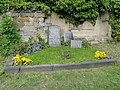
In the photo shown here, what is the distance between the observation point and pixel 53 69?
15.3 feet

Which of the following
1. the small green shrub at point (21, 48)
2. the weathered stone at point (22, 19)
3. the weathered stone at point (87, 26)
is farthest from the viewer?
A: the weathered stone at point (87, 26)

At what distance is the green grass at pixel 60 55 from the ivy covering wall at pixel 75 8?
1260 mm

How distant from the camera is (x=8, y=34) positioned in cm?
598

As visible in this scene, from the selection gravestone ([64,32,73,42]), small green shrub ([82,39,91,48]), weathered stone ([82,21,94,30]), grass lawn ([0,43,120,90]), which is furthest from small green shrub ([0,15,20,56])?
weathered stone ([82,21,94,30])

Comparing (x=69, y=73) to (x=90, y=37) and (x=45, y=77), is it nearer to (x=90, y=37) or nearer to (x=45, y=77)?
(x=45, y=77)

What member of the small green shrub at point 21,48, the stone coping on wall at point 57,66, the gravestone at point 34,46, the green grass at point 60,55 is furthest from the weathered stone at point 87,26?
the stone coping on wall at point 57,66

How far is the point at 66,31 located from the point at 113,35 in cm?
163

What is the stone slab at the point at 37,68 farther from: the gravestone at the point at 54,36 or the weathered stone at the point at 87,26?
the weathered stone at the point at 87,26

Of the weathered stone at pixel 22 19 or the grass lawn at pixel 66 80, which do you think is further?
the weathered stone at pixel 22 19

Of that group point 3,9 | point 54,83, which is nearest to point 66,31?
point 3,9

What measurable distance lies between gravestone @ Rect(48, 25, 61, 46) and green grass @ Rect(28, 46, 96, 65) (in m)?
0.31

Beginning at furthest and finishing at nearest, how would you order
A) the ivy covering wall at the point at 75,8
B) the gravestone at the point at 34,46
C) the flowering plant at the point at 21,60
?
the ivy covering wall at the point at 75,8 < the gravestone at the point at 34,46 < the flowering plant at the point at 21,60

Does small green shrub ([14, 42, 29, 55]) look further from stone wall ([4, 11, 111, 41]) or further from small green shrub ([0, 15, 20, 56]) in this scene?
stone wall ([4, 11, 111, 41])

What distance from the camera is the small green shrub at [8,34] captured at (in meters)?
5.84
